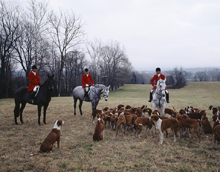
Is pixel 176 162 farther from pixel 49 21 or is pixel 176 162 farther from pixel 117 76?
pixel 117 76

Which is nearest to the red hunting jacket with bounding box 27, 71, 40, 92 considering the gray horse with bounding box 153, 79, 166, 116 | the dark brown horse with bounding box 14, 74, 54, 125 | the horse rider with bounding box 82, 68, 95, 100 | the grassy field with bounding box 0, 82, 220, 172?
the dark brown horse with bounding box 14, 74, 54, 125

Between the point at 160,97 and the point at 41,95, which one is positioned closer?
the point at 41,95

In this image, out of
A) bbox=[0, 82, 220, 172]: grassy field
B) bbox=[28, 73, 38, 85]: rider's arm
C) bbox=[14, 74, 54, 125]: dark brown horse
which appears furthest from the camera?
bbox=[28, 73, 38, 85]: rider's arm

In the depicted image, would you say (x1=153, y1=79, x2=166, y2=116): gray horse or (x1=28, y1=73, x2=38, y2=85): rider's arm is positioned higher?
(x1=28, y1=73, x2=38, y2=85): rider's arm

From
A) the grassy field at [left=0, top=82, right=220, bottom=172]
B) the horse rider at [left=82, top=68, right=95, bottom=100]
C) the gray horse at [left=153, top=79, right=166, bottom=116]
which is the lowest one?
the grassy field at [left=0, top=82, right=220, bottom=172]

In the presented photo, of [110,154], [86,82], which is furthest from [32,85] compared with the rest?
[110,154]

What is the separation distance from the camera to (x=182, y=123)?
557cm

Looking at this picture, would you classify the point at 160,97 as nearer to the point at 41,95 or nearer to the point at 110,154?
the point at 110,154

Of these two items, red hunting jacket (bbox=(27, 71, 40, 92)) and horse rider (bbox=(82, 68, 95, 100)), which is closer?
red hunting jacket (bbox=(27, 71, 40, 92))

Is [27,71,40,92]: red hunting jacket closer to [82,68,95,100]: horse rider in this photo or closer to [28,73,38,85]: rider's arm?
[28,73,38,85]: rider's arm

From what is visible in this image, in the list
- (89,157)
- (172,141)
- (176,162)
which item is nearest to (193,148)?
(172,141)

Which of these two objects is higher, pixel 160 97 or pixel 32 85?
pixel 32 85

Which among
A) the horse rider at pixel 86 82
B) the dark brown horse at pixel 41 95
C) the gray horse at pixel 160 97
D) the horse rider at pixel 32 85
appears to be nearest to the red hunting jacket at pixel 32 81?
the horse rider at pixel 32 85

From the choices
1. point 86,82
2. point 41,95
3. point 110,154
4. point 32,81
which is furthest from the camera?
point 86,82
